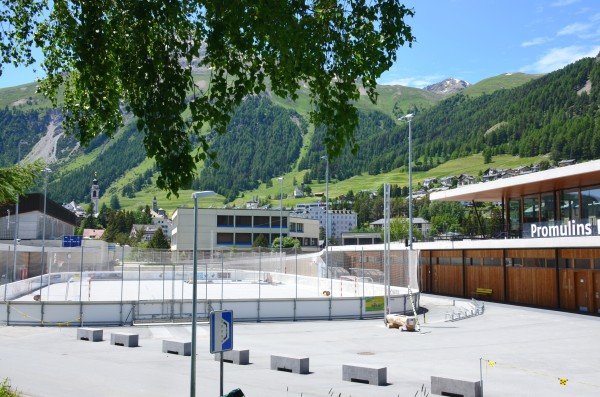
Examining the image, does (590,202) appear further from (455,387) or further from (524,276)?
(455,387)

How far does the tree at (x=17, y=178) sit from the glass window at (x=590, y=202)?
3029 centimetres

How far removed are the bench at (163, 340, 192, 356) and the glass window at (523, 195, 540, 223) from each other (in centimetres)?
2789

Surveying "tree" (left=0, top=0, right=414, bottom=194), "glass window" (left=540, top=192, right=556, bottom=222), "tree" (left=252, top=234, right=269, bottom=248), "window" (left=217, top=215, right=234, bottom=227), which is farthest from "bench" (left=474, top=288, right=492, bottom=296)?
→ "window" (left=217, top=215, right=234, bottom=227)

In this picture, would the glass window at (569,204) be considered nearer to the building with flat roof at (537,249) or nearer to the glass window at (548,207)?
the building with flat roof at (537,249)

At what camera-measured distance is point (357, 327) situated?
31031mm

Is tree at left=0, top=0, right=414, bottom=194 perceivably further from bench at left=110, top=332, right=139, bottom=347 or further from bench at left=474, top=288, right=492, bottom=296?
bench at left=474, top=288, right=492, bottom=296

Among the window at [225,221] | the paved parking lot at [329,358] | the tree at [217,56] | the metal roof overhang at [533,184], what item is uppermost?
A: the window at [225,221]

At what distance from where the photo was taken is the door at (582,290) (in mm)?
33825

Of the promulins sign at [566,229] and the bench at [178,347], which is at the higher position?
the promulins sign at [566,229]

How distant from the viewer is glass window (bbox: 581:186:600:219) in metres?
34.4

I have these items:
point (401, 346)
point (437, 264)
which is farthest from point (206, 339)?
point (437, 264)

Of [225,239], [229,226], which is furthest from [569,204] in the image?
[225,239]

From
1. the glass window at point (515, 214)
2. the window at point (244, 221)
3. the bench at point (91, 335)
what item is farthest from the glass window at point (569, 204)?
the window at point (244, 221)

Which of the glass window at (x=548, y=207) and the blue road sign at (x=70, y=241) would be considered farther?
the blue road sign at (x=70, y=241)
